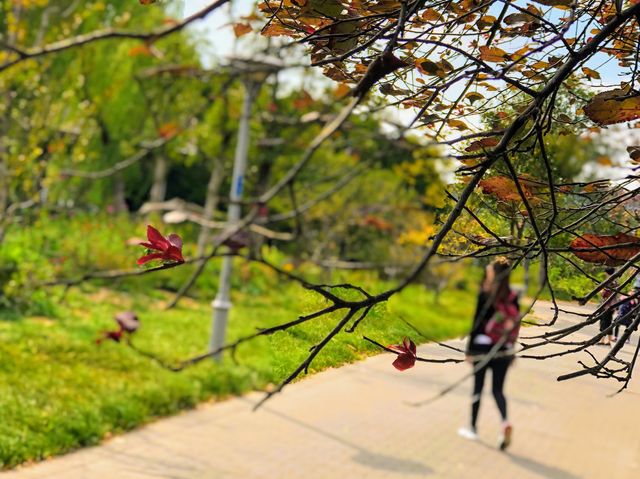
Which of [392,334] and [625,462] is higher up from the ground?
[392,334]

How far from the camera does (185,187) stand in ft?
65.7

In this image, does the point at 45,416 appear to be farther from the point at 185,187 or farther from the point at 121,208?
the point at 185,187

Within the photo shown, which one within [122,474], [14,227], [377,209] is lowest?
[122,474]

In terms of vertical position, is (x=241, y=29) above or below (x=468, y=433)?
above

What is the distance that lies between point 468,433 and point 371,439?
0.85 metres

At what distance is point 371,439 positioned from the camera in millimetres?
5277

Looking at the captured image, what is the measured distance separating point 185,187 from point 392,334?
18.9 m

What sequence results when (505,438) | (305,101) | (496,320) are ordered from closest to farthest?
(496,320) < (305,101) < (505,438)

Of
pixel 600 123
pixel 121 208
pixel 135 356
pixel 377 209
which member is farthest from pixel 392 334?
pixel 121 208

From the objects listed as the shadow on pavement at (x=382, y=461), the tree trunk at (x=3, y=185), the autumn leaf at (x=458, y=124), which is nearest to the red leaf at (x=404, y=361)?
the autumn leaf at (x=458, y=124)

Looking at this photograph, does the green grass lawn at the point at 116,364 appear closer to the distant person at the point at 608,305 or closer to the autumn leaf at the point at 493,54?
the distant person at the point at 608,305

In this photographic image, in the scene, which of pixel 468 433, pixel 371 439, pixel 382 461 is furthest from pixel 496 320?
pixel 371 439

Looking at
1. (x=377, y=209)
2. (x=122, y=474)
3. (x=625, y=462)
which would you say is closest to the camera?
(x=625, y=462)

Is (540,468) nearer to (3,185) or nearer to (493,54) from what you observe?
(493,54)
